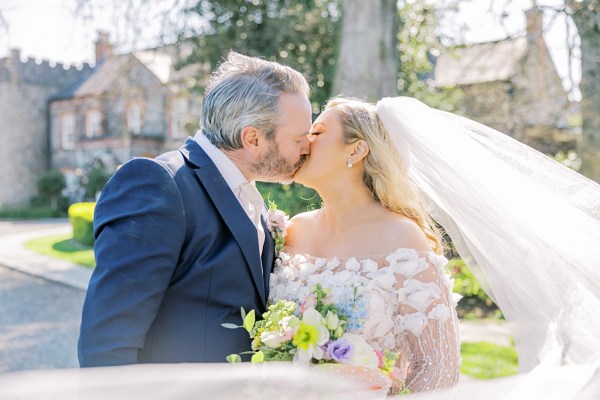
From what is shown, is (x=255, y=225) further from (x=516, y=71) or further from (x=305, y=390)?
(x=516, y=71)

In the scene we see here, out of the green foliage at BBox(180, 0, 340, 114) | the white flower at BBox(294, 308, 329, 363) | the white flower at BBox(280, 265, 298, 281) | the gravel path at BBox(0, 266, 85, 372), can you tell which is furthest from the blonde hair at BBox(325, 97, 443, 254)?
the green foliage at BBox(180, 0, 340, 114)

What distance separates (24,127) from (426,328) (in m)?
39.7

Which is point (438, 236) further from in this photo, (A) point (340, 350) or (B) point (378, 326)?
(A) point (340, 350)

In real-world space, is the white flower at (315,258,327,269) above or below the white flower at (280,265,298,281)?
above

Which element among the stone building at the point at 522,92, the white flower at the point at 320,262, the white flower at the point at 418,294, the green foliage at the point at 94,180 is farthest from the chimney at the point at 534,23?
the green foliage at the point at 94,180

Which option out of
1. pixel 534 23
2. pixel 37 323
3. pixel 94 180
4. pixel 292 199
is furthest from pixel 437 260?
pixel 94 180

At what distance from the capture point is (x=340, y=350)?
2.20 metres

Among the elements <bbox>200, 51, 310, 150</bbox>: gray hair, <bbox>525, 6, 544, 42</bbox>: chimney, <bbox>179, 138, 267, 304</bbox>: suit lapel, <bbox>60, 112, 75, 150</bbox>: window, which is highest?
<bbox>525, 6, 544, 42</bbox>: chimney

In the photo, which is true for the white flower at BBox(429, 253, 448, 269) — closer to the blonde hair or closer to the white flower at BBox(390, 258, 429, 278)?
the white flower at BBox(390, 258, 429, 278)

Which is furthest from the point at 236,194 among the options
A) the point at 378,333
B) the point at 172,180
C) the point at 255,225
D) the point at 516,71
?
the point at 516,71

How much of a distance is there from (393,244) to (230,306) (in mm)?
850

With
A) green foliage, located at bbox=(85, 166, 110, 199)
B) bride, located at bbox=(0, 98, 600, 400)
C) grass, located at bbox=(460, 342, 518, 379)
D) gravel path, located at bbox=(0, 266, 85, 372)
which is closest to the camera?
bride, located at bbox=(0, 98, 600, 400)

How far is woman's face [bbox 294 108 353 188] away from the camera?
3139 mm

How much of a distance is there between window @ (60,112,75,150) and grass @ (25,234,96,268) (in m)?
19.3
